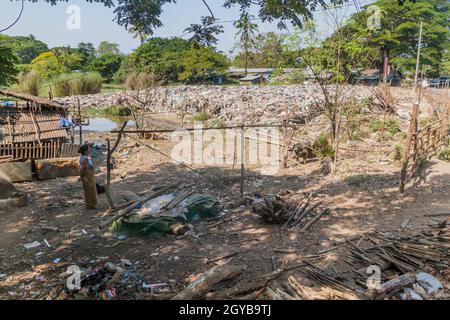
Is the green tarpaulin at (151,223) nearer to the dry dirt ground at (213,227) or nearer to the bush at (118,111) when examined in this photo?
the dry dirt ground at (213,227)

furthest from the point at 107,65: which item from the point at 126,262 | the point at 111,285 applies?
the point at 111,285

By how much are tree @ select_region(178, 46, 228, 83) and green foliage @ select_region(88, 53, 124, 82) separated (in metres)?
11.8

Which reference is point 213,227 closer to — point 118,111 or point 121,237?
point 121,237

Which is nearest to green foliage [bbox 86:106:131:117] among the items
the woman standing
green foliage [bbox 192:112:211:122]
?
green foliage [bbox 192:112:211:122]

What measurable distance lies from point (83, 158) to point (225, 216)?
285cm

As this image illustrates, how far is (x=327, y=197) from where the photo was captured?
735 cm

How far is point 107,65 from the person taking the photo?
41.5m

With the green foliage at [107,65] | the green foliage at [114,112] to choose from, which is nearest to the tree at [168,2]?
the green foliage at [114,112]

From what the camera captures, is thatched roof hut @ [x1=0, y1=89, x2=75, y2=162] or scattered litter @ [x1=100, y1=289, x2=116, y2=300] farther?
thatched roof hut @ [x1=0, y1=89, x2=75, y2=162]

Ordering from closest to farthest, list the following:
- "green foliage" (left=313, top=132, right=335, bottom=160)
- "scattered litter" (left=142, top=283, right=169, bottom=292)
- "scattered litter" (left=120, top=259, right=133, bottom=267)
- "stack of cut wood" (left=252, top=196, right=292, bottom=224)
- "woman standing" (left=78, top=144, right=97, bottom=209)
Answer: "scattered litter" (left=142, top=283, right=169, bottom=292)
"scattered litter" (left=120, top=259, right=133, bottom=267)
"stack of cut wood" (left=252, top=196, right=292, bottom=224)
"woman standing" (left=78, top=144, right=97, bottom=209)
"green foliage" (left=313, top=132, right=335, bottom=160)

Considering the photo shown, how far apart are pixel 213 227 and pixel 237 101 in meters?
15.0

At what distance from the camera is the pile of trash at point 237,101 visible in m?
16.4

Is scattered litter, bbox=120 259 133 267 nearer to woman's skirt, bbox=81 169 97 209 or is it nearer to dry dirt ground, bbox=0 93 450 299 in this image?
dry dirt ground, bbox=0 93 450 299

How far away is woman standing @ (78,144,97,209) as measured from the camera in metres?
6.90
